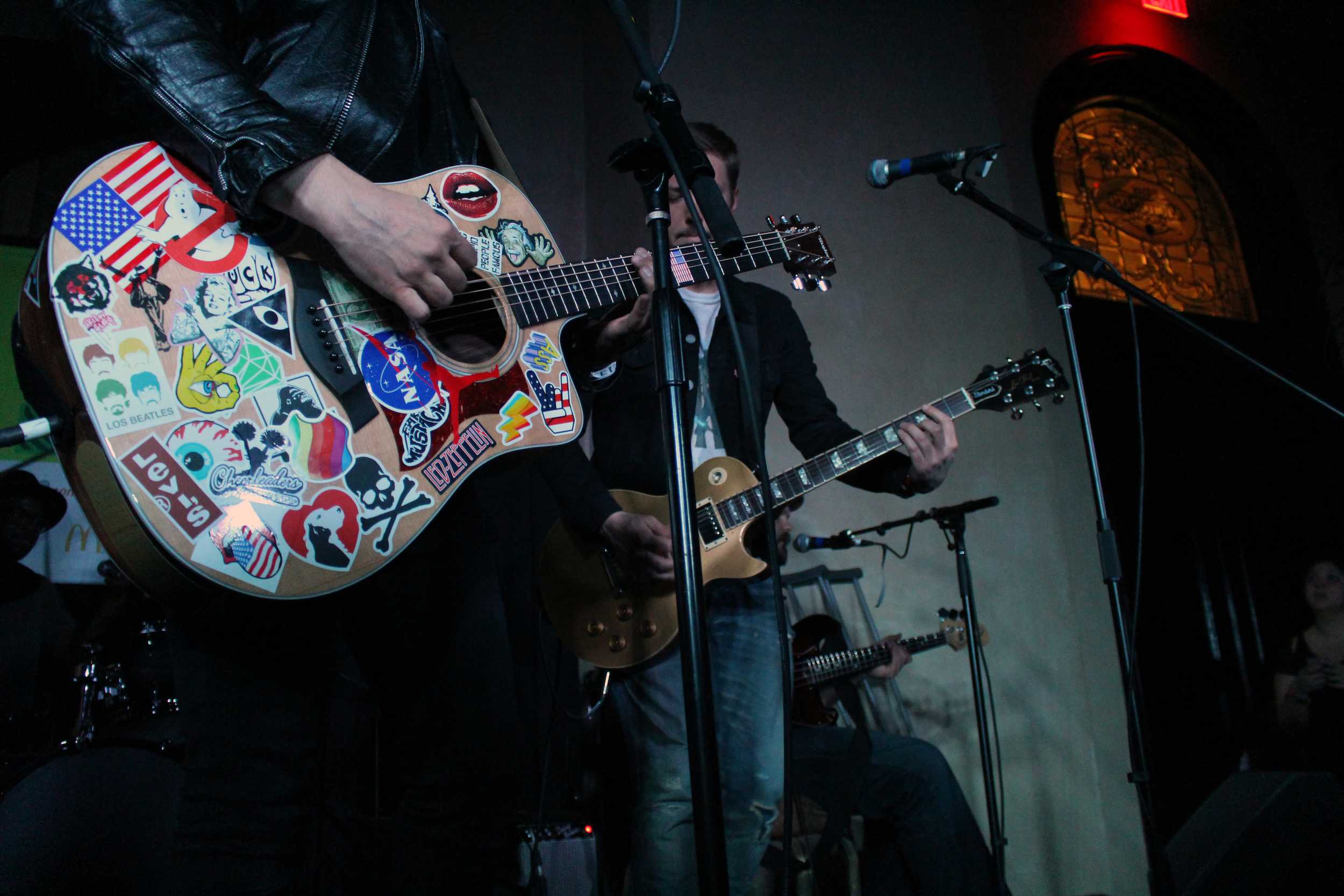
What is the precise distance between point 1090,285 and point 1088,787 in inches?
101

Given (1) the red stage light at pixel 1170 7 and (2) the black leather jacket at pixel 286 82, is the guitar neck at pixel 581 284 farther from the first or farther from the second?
(1) the red stage light at pixel 1170 7

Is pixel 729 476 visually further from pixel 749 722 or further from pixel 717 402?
pixel 749 722

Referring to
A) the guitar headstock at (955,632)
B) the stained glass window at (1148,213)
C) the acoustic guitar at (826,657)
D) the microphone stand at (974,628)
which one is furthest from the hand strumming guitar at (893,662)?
the stained glass window at (1148,213)

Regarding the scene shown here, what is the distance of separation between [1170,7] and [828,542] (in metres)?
4.54

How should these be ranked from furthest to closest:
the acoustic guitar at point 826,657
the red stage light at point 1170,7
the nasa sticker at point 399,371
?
the red stage light at point 1170,7 → the acoustic guitar at point 826,657 → the nasa sticker at point 399,371

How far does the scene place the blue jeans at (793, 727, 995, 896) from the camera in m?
2.83

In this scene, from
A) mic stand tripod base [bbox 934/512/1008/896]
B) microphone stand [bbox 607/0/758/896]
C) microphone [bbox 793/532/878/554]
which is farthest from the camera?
microphone [bbox 793/532/878/554]

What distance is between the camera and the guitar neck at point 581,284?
4.84ft

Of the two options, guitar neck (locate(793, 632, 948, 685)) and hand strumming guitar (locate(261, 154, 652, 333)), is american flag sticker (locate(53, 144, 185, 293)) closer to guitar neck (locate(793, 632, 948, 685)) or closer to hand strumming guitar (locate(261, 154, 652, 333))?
hand strumming guitar (locate(261, 154, 652, 333))

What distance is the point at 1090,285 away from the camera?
4559 millimetres

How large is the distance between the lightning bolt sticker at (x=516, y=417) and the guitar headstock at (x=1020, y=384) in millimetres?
1397

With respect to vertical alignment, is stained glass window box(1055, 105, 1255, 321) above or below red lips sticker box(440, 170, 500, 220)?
above

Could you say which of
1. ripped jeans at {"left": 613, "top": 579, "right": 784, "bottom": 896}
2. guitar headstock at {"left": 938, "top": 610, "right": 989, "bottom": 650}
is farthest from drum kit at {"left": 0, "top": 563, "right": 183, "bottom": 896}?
guitar headstock at {"left": 938, "top": 610, "right": 989, "bottom": 650}

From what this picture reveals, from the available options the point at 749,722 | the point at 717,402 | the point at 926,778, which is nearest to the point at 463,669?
the point at 749,722
